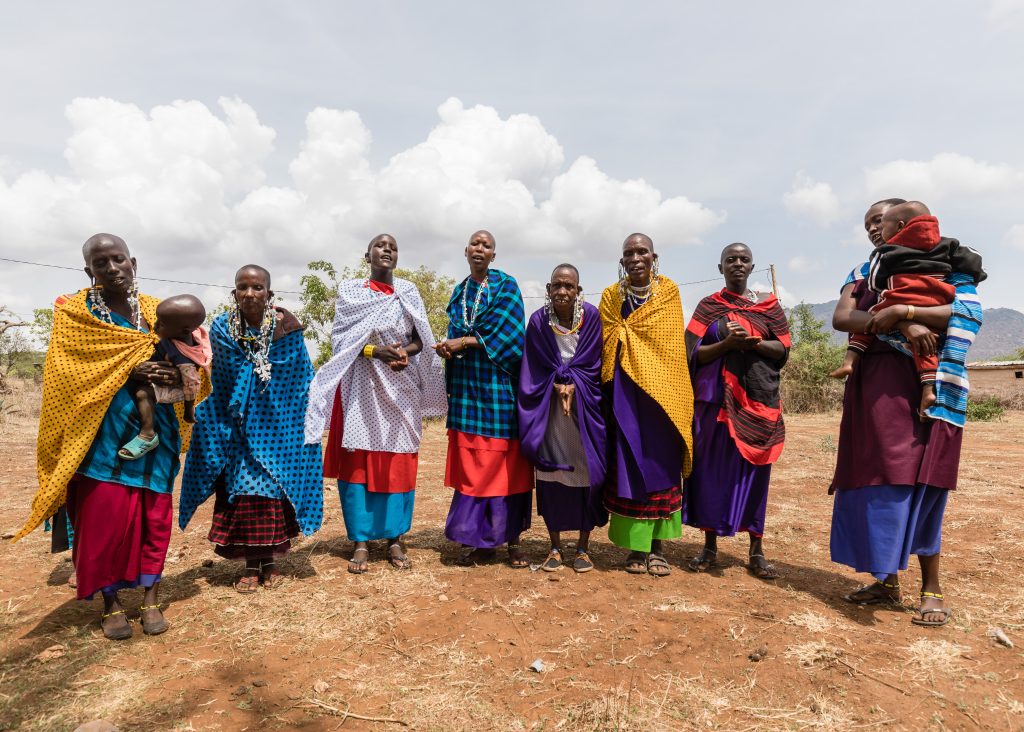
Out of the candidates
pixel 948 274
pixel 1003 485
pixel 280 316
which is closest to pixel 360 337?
pixel 280 316

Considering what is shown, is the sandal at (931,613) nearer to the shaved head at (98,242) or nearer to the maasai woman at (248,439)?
the maasai woman at (248,439)

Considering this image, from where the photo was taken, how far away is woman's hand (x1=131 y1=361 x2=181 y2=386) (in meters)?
3.32

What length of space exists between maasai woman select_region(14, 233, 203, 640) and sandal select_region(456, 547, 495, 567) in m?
1.92

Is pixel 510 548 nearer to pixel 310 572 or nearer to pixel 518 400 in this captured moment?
pixel 518 400

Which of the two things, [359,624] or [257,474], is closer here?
[359,624]

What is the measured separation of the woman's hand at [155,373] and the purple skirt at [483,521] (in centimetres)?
206

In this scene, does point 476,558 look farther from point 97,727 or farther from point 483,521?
point 97,727

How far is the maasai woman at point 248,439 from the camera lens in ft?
13.0

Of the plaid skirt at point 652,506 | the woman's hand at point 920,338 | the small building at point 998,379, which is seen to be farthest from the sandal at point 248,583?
the small building at point 998,379

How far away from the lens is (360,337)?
4.42 metres

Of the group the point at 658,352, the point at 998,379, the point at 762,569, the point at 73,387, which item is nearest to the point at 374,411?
the point at 73,387

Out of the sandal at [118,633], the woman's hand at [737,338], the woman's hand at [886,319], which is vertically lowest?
the sandal at [118,633]

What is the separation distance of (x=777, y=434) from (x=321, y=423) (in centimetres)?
313

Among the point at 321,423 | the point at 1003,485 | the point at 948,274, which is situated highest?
the point at 948,274
